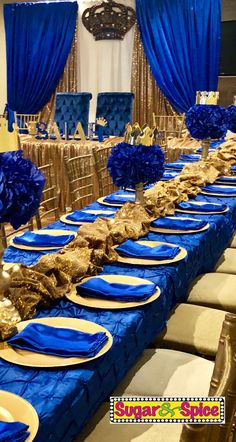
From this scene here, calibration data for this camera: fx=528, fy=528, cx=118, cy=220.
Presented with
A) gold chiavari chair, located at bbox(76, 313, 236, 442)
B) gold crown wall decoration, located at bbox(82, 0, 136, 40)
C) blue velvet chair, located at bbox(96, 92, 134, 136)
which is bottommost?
gold chiavari chair, located at bbox(76, 313, 236, 442)

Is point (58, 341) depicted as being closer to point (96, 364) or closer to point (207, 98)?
point (96, 364)

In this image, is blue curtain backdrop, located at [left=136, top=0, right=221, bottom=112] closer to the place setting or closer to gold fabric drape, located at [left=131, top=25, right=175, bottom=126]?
gold fabric drape, located at [left=131, top=25, right=175, bottom=126]

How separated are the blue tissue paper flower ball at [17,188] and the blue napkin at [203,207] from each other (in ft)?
4.09

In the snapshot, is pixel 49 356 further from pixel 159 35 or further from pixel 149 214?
pixel 159 35

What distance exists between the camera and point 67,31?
8242mm

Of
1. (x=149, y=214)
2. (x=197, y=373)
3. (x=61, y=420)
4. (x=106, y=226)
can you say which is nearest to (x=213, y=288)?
(x=149, y=214)

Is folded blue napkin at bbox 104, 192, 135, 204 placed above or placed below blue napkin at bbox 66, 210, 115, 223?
above

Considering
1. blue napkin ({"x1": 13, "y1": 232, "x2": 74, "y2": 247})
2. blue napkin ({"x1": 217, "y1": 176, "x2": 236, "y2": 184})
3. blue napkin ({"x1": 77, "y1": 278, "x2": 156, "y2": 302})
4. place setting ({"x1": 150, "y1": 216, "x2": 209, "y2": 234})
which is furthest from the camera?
blue napkin ({"x1": 217, "y1": 176, "x2": 236, "y2": 184})

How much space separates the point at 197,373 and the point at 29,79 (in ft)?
25.8

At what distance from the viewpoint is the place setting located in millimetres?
2045

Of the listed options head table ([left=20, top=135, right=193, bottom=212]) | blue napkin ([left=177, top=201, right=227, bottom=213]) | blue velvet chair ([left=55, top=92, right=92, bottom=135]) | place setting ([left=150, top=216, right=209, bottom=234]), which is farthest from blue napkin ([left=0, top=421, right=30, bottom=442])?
blue velvet chair ([left=55, top=92, right=92, bottom=135])

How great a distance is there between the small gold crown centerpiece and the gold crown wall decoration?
6.16 metres

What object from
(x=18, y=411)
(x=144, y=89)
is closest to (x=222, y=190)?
(x=18, y=411)

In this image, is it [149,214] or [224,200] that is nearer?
[149,214]
